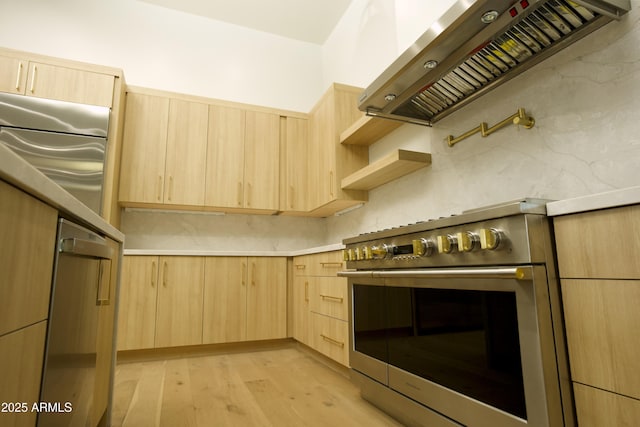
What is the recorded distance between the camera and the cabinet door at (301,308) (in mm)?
2844

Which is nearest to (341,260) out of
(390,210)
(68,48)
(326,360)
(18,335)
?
(390,210)

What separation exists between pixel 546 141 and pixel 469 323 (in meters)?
0.87

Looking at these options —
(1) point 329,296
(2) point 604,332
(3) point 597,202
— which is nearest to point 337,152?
(1) point 329,296

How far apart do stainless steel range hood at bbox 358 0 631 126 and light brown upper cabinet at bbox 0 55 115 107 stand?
217cm

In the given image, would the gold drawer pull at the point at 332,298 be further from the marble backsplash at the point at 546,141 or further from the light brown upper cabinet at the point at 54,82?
the light brown upper cabinet at the point at 54,82

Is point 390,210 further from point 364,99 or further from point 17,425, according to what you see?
point 17,425

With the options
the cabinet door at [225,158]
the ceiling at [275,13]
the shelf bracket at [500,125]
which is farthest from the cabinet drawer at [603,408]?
the ceiling at [275,13]

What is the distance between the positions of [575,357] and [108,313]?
60.9 inches

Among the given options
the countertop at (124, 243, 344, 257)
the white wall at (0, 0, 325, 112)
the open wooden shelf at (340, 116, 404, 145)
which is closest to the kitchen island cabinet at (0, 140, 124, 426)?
the countertop at (124, 243, 344, 257)

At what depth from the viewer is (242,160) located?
3.43 m

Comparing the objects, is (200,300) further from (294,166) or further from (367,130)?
(367,130)

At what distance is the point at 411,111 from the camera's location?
2.15 m

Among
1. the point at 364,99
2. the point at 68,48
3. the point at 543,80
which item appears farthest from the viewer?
the point at 68,48

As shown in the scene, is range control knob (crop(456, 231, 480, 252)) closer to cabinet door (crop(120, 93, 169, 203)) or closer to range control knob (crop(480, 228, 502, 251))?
range control knob (crop(480, 228, 502, 251))
